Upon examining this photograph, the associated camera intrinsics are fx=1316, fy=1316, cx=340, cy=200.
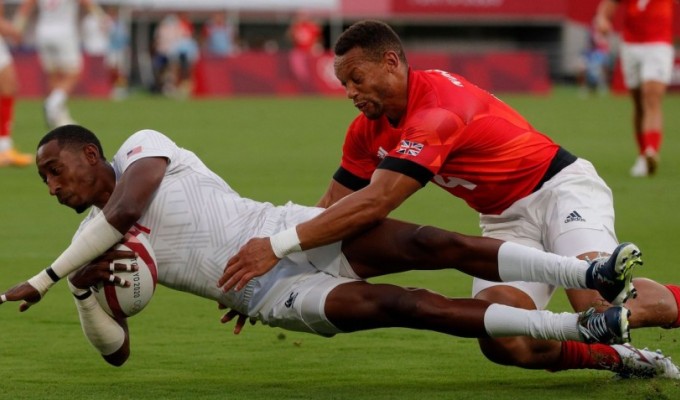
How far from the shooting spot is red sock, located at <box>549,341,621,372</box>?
6629mm

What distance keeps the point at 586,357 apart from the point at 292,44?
35.9 meters

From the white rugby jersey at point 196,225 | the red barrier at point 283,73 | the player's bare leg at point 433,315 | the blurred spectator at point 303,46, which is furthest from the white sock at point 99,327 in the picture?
the blurred spectator at point 303,46

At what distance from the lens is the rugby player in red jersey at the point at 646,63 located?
51.9 ft

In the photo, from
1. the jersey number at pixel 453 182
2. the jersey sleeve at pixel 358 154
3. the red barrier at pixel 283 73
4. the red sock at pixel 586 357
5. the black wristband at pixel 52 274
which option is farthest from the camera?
the red barrier at pixel 283 73

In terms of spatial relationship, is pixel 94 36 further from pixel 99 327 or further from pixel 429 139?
pixel 429 139

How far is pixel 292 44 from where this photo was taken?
4203 centimetres

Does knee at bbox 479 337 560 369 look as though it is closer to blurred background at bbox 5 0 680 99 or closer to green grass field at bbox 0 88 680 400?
green grass field at bbox 0 88 680 400

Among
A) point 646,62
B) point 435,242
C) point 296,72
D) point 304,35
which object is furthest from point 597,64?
point 435,242

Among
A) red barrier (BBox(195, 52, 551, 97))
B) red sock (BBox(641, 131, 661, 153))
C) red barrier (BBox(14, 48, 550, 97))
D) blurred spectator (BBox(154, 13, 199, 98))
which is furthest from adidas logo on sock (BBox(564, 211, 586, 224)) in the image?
blurred spectator (BBox(154, 13, 199, 98))

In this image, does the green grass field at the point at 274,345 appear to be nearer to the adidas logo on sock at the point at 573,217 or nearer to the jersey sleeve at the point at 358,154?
the adidas logo on sock at the point at 573,217

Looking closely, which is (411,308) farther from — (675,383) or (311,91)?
(311,91)

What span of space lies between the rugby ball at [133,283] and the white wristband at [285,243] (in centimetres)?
64

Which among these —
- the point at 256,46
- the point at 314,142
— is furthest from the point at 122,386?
the point at 256,46

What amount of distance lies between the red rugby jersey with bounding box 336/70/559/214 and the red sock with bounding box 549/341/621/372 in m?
0.84
